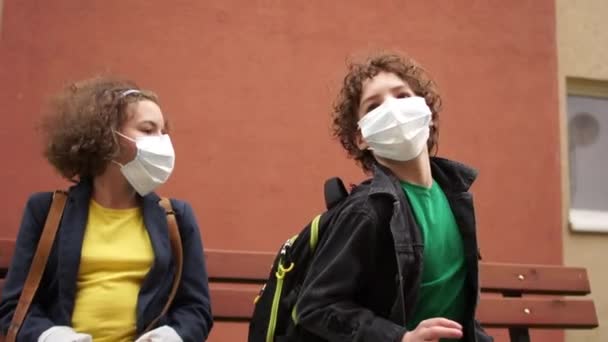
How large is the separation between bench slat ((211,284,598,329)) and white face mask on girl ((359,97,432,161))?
1.23 meters

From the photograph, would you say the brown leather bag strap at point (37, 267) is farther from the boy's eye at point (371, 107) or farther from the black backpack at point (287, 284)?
the boy's eye at point (371, 107)

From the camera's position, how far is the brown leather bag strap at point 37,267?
2822 millimetres

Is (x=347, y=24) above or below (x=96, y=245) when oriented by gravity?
above

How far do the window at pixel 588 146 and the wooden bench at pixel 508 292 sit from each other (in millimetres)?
2039

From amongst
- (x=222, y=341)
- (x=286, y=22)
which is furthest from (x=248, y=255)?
(x=286, y=22)

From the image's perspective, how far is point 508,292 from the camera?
416 centimetres

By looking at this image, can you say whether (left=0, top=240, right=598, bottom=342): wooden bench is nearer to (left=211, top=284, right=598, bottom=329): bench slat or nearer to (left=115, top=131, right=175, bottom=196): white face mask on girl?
(left=211, top=284, right=598, bottom=329): bench slat

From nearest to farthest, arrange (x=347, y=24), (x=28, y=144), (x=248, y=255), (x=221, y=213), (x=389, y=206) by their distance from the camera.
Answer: (x=389, y=206) < (x=248, y=255) < (x=28, y=144) < (x=221, y=213) < (x=347, y=24)

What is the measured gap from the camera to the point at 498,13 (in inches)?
221

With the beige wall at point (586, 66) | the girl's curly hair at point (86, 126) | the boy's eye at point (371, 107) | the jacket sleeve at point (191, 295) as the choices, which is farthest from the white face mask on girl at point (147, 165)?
the beige wall at point (586, 66)

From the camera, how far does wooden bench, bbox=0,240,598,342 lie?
3.70 metres

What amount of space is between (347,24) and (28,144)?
2.02m

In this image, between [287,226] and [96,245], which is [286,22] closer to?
[287,226]

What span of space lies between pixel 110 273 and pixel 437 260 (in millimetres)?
1135
